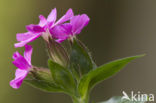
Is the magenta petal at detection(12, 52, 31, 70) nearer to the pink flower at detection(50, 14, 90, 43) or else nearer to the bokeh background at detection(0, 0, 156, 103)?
the pink flower at detection(50, 14, 90, 43)

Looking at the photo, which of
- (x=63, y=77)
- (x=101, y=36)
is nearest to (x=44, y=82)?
(x=63, y=77)

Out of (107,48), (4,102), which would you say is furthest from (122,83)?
(4,102)

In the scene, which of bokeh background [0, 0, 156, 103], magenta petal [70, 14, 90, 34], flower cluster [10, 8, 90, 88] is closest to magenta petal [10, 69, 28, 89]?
flower cluster [10, 8, 90, 88]

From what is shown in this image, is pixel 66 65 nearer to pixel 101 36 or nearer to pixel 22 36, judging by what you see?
pixel 22 36

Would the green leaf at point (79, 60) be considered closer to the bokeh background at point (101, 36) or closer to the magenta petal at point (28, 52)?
the magenta petal at point (28, 52)

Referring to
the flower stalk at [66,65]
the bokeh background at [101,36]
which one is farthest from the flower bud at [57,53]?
the bokeh background at [101,36]

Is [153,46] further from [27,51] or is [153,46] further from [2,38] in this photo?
[27,51]

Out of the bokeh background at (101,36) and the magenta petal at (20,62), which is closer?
the magenta petal at (20,62)

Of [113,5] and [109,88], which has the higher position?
[113,5]
